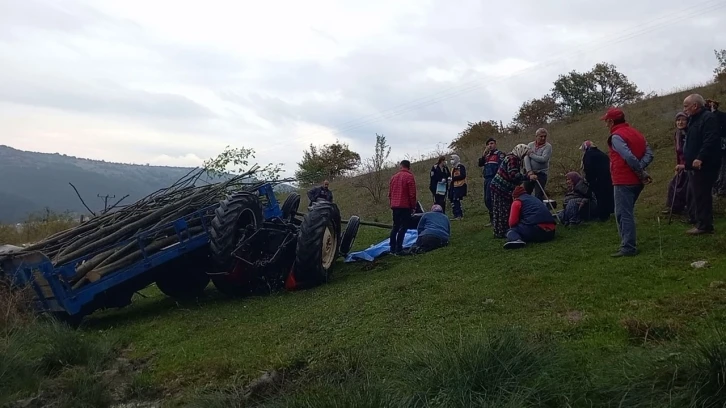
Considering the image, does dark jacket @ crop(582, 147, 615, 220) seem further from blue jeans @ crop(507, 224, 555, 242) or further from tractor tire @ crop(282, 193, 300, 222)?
tractor tire @ crop(282, 193, 300, 222)

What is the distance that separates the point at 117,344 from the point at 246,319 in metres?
1.56

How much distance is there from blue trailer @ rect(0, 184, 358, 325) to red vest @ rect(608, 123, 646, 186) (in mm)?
4180

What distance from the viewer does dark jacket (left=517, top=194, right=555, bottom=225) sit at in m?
9.70

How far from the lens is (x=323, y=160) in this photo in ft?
140

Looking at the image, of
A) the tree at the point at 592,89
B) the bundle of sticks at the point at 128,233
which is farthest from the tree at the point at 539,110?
the bundle of sticks at the point at 128,233

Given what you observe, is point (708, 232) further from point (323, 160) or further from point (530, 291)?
point (323, 160)

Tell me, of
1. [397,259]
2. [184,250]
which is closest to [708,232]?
[397,259]

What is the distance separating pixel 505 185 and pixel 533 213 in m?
0.84

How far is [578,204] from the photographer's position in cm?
1047

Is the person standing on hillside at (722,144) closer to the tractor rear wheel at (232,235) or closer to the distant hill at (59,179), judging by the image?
the tractor rear wheel at (232,235)

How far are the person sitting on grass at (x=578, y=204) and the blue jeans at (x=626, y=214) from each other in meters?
2.46

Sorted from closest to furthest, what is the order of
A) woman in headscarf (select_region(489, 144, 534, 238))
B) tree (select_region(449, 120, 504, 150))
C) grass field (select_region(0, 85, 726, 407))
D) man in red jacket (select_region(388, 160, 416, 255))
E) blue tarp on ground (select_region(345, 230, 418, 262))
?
grass field (select_region(0, 85, 726, 407)) < woman in headscarf (select_region(489, 144, 534, 238)) < man in red jacket (select_region(388, 160, 416, 255)) < blue tarp on ground (select_region(345, 230, 418, 262)) < tree (select_region(449, 120, 504, 150))

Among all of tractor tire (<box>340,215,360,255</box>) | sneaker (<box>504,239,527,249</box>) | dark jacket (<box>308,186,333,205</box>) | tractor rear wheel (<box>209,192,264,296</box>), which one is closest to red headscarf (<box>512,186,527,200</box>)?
sneaker (<box>504,239,527,249</box>)

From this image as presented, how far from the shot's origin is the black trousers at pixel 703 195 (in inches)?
312
